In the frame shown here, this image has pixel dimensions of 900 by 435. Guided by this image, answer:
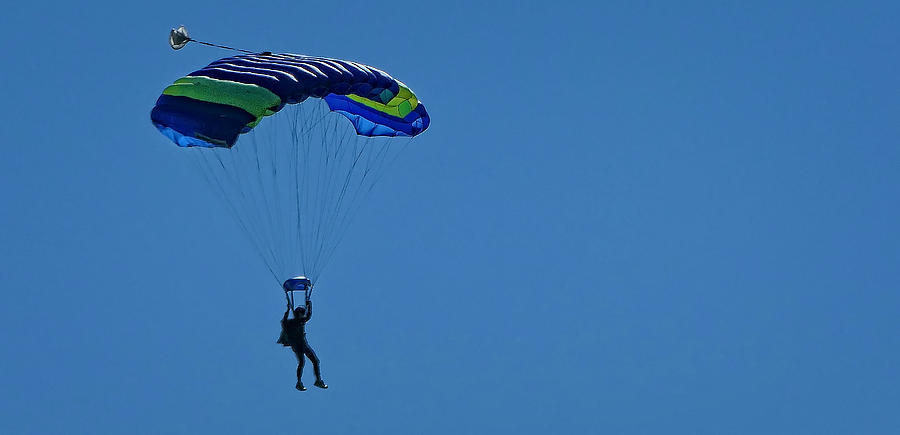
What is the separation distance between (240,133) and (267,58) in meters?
2.70

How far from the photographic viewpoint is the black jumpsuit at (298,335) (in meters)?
39.5

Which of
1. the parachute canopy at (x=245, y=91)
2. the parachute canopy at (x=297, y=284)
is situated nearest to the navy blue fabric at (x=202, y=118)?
the parachute canopy at (x=245, y=91)

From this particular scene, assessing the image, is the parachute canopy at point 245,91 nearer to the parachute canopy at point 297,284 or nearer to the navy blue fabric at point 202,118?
the navy blue fabric at point 202,118

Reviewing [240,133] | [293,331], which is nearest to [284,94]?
[240,133]

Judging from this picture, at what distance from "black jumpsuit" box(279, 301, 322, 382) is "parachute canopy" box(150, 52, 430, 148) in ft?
11.5

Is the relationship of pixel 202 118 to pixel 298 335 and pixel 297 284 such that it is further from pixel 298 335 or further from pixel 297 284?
pixel 298 335

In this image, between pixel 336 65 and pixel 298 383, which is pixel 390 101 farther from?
pixel 298 383

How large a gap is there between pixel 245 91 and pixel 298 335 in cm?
444

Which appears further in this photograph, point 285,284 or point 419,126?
point 419,126

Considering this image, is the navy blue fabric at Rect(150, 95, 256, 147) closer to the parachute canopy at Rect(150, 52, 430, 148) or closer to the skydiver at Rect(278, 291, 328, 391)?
the parachute canopy at Rect(150, 52, 430, 148)

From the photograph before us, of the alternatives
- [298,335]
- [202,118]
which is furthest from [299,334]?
[202,118]

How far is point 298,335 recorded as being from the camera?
39531 mm

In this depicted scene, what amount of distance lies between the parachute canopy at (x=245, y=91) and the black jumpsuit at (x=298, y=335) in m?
3.49

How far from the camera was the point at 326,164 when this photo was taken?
3938cm
